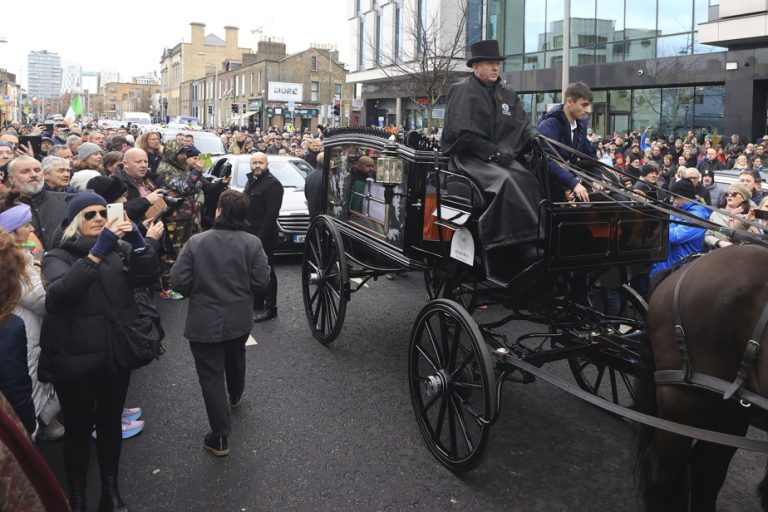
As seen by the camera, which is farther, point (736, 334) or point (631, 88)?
point (631, 88)

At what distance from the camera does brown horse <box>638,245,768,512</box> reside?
3004 millimetres

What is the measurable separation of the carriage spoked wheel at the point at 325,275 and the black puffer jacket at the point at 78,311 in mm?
2636

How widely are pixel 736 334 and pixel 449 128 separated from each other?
2383 mm

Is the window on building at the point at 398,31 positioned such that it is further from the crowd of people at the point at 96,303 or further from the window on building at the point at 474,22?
the crowd of people at the point at 96,303

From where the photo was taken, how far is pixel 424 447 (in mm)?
4547

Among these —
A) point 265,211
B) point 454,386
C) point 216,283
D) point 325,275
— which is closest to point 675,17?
point 265,211

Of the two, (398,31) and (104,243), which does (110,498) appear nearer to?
(104,243)

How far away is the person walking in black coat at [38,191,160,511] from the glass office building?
22.9 meters

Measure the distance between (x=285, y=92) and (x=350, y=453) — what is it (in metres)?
60.1

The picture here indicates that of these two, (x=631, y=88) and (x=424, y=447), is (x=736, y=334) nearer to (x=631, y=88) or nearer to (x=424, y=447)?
(x=424, y=447)

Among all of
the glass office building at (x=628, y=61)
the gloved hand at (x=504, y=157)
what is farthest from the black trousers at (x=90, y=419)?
the glass office building at (x=628, y=61)

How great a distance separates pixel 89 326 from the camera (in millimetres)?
3564

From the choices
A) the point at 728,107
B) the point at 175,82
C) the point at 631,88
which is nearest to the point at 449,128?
the point at 728,107

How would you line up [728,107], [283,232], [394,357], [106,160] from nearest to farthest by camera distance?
[394,357], [106,160], [283,232], [728,107]
